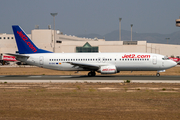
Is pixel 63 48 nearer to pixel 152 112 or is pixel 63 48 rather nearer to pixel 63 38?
pixel 63 38

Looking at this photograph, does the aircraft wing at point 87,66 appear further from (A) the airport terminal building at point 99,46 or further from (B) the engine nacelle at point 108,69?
(A) the airport terminal building at point 99,46

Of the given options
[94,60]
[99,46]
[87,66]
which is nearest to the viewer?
[87,66]

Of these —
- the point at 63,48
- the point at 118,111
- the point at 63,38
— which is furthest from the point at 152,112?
the point at 63,38

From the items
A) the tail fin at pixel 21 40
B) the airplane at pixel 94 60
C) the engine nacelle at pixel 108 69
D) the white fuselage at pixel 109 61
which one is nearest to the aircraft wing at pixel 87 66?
the airplane at pixel 94 60

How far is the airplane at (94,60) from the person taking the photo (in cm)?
4009

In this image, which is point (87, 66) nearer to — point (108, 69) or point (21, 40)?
point (108, 69)

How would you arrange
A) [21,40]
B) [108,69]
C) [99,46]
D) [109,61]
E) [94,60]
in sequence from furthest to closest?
[99,46], [21,40], [94,60], [109,61], [108,69]

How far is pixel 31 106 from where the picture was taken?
16016 millimetres

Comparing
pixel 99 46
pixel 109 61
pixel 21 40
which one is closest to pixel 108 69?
pixel 109 61

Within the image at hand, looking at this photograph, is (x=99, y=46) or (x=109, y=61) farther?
(x=99, y=46)

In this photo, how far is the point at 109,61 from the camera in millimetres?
40812

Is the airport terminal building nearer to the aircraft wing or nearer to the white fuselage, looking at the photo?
the white fuselage

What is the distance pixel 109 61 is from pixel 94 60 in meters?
2.45

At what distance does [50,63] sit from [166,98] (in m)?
26.4
